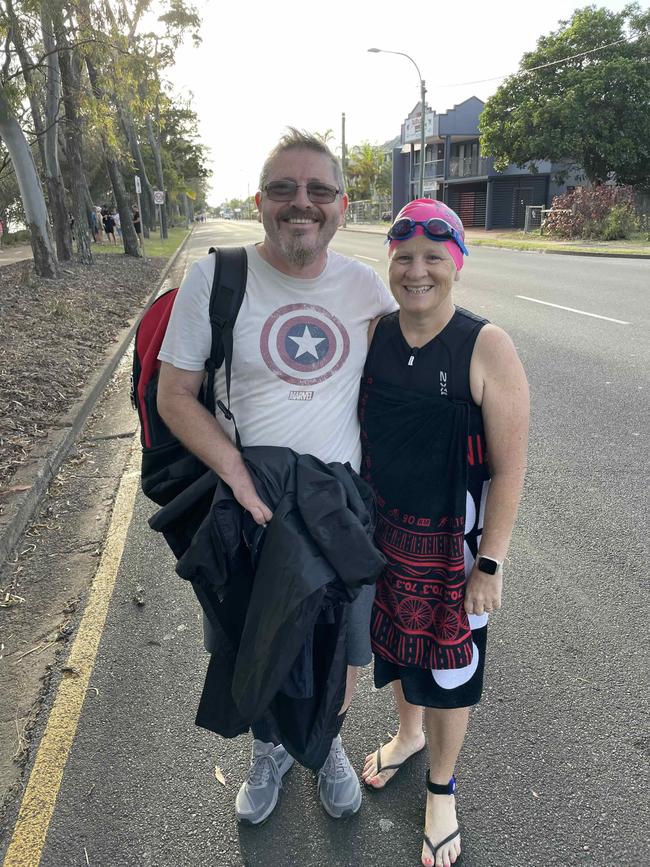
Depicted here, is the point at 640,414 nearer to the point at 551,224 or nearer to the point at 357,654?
the point at 357,654

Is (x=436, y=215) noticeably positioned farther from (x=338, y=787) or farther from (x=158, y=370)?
Answer: (x=338, y=787)

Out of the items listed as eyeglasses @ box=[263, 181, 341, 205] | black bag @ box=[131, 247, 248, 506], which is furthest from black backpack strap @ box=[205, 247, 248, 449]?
eyeglasses @ box=[263, 181, 341, 205]

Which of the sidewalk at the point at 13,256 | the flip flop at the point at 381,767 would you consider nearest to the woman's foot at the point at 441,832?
the flip flop at the point at 381,767

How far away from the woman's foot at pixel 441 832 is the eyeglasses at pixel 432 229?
5.42 ft

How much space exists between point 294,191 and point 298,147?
0.14 meters

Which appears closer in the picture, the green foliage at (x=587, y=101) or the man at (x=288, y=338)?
the man at (x=288, y=338)

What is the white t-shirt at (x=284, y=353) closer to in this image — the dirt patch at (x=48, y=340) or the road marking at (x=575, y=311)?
the dirt patch at (x=48, y=340)

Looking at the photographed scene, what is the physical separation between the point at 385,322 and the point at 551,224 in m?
30.0

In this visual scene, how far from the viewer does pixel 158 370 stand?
1996 millimetres

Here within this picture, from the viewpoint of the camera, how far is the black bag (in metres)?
1.86

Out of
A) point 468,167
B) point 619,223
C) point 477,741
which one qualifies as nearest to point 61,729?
point 477,741

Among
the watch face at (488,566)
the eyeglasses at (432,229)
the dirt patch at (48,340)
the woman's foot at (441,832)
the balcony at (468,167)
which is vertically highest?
the balcony at (468,167)

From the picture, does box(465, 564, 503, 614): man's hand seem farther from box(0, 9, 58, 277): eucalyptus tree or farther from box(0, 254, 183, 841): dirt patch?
box(0, 9, 58, 277): eucalyptus tree

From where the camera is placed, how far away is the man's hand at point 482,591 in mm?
1865
